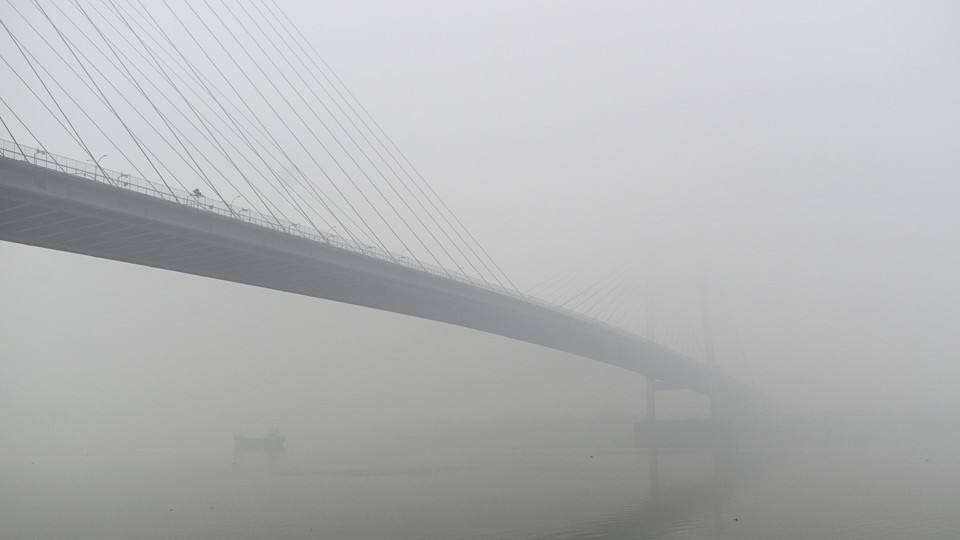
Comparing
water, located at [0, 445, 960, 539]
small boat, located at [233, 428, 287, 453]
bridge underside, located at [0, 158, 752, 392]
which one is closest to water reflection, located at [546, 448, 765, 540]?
water, located at [0, 445, 960, 539]

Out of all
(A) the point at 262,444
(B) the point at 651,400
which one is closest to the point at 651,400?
(B) the point at 651,400

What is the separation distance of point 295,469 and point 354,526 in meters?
26.1

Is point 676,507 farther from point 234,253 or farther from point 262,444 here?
point 262,444

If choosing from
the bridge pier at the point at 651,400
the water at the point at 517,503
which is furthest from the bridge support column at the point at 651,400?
the water at the point at 517,503

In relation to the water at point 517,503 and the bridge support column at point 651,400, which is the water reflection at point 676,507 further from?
the bridge support column at point 651,400

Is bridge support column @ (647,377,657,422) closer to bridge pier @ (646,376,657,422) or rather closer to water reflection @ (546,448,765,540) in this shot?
bridge pier @ (646,376,657,422)

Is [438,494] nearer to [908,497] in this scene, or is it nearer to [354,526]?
[354,526]

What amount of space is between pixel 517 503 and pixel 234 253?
18.3 metres

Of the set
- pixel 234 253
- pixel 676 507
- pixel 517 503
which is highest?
pixel 234 253

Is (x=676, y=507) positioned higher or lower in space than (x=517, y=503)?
higher

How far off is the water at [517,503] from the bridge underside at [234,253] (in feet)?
33.5

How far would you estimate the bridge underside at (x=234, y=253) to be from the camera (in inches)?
1051

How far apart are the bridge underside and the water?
33.5 feet

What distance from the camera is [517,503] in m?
23.4
